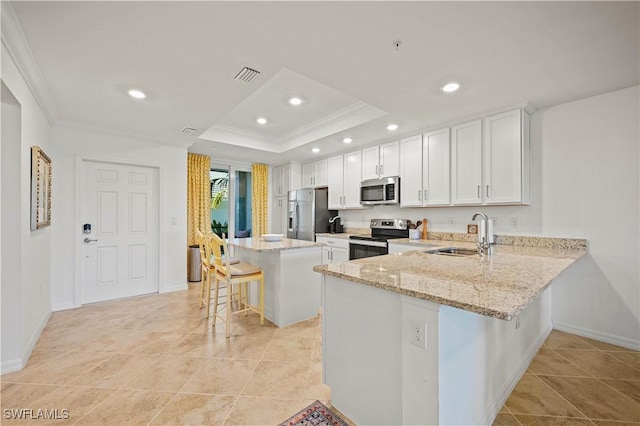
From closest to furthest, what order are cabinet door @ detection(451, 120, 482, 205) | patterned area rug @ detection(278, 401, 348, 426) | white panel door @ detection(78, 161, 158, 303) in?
patterned area rug @ detection(278, 401, 348, 426) < cabinet door @ detection(451, 120, 482, 205) < white panel door @ detection(78, 161, 158, 303)

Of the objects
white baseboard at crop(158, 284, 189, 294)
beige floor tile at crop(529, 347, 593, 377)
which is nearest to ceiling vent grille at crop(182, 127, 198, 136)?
white baseboard at crop(158, 284, 189, 294)

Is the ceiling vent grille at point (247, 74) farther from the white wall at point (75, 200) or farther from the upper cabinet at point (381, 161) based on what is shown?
the white wall at point (75, 200)

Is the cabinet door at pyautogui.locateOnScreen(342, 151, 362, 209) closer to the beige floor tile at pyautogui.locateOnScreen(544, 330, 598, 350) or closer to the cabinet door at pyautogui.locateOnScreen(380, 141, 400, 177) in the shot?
the cabinet door at pyautogui.locateOnScreen(380, 141, 400, 177)

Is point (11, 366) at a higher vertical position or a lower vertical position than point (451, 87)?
lower

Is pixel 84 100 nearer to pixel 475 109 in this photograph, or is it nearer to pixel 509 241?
pixel 475 109

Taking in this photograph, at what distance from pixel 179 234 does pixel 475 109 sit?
4469mm

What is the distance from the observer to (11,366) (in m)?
2.12

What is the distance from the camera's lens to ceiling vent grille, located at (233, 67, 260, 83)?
2.27 metres

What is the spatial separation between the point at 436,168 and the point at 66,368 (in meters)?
4.21

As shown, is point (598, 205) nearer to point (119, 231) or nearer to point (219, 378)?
point (219, 378)

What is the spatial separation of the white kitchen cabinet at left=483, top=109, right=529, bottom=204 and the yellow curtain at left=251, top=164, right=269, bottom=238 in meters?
4.37

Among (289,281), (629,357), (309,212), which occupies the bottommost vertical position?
(629,357)

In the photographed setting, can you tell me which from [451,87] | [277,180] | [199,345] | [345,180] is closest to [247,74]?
[451,87]

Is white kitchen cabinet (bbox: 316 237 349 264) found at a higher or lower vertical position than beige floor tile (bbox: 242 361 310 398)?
higher
